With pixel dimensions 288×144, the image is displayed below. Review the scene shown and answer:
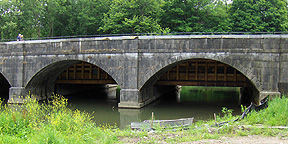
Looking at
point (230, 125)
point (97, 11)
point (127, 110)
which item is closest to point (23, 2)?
point (97, 11)

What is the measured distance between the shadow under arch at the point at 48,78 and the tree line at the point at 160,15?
5.97 metres

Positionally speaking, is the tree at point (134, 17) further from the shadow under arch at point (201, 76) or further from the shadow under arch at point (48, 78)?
the shadow under arch at point (48, 78)

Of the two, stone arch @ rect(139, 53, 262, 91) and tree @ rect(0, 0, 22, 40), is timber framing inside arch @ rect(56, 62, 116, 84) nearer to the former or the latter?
stone arch @ rect(139, 53, 262, 91)

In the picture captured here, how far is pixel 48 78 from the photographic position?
68.5 ft

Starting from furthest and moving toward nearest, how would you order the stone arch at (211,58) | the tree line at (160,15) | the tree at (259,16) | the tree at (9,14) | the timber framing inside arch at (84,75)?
the tree at (9,14), the tree at (259,16), the tree line at (160,15), the timber framing inside arch at (84,75), the stone arch at (211,58)

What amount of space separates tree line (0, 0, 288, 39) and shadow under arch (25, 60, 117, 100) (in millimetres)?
5970

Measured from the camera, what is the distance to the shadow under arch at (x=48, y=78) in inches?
728

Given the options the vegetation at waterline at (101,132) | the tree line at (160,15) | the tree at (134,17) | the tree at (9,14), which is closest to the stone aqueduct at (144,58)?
the vegetation at waterline at (101,132)

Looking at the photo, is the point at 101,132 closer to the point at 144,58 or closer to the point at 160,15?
the point at 144,58

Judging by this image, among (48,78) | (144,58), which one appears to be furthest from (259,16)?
(48,78)

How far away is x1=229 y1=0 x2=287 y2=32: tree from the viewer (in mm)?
24219

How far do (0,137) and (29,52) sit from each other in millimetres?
12208

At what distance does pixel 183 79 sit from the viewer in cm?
1916

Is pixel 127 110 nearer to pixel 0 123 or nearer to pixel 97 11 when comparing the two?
pixel 0 123
